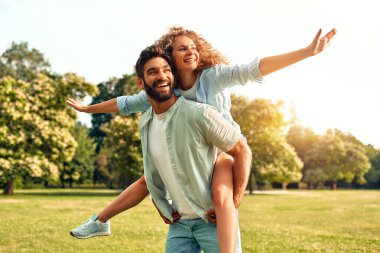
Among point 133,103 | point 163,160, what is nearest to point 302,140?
point 133,103

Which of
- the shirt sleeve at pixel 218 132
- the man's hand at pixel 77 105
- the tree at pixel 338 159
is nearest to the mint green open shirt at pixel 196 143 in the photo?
the shirt sleeve at pixel 218 132

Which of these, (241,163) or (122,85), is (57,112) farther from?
(241,163)

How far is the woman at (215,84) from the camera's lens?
327cm

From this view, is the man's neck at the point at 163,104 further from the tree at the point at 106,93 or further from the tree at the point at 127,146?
the tree at the point at 106,93

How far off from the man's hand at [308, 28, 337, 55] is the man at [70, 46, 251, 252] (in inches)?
31.8

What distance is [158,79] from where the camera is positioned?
340cm

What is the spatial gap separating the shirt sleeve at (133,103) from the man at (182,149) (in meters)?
0.48

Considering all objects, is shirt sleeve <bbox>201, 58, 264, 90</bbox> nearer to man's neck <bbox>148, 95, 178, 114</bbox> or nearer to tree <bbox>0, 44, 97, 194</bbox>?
man's neck <bbox>148, 95, 178, 114</bbox>

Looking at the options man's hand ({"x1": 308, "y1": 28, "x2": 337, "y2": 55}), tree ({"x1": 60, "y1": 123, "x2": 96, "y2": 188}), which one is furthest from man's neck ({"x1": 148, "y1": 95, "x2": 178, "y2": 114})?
tree ({"x1": 60, "y1": 123, "x2": 96, "y2": 188})

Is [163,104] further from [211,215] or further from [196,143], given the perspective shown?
[211,215]

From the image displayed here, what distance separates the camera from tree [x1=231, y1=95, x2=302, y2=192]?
37.5 meters

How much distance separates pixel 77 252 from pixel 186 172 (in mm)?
5890

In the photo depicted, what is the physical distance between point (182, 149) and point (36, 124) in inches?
1053

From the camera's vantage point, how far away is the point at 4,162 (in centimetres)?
2734
